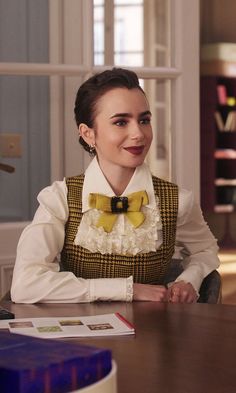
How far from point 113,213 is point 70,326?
57 cm

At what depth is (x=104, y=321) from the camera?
57.7 inches

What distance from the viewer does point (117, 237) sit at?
1.92 m

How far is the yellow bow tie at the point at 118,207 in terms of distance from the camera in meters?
1.92

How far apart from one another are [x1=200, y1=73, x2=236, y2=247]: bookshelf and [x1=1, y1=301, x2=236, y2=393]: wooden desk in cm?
611

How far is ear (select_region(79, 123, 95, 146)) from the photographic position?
202 cm

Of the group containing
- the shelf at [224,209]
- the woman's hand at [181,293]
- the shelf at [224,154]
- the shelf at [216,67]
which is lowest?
the shelf at [224,209]

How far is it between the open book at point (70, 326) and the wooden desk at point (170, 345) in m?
0.03

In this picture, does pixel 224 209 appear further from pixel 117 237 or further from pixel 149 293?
pixel 149 293

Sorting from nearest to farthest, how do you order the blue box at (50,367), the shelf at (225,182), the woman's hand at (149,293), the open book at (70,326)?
the blue box at (50,367) < the open book at (70,326) < the woman's hand at (149,293) < the shelf at (225,182)

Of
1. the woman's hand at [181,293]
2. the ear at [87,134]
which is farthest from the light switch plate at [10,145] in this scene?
the woman's hand at [181,293]

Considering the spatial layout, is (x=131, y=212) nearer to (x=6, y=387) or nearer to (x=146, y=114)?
(x=146, y=114)

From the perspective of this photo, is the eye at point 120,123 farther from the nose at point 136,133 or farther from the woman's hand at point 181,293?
the woman's hand at point 181,293

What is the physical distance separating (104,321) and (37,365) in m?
0.87

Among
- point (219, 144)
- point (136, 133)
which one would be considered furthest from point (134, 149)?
point (219, 144)
